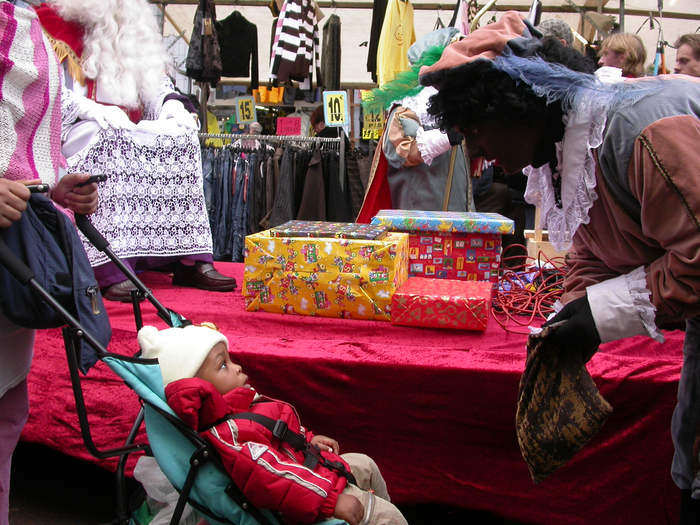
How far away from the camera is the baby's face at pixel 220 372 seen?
1297mm

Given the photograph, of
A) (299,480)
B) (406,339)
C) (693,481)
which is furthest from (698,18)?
(299,480)

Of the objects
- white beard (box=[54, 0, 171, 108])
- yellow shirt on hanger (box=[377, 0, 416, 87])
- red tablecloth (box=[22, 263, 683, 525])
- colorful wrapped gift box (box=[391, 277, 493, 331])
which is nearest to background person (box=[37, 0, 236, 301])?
white beard (box=[54, 0, 171, 108])

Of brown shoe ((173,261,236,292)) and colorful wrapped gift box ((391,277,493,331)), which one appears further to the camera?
brown shoe ((173,261,236,292))

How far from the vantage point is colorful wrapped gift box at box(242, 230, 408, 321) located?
6.40ft

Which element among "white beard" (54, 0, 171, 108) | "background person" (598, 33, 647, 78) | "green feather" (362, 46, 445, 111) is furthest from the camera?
"background person" (598, 33, 647, 78)

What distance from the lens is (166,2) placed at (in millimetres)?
5332

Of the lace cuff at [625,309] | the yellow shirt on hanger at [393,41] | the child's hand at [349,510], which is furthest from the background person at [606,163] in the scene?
the yellow shirt on hanger at [393,41]

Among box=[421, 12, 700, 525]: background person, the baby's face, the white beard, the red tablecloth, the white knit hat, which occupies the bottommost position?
the red tablecloth

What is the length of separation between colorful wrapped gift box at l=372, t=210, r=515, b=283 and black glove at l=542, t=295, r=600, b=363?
4.33 feet

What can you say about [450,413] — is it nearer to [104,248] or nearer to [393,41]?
[104,248]

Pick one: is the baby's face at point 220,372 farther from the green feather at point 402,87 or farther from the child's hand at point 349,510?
the green feather at point 402,87

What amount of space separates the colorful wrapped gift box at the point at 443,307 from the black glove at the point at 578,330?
781 mm

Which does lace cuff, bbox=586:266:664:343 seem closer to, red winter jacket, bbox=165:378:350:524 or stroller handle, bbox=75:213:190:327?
red winter jacket, bbox=165:378:350:524

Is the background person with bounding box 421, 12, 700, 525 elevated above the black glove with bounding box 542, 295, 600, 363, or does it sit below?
above
